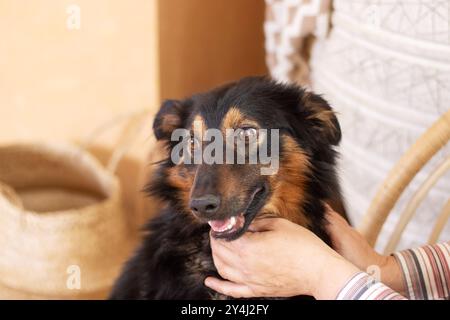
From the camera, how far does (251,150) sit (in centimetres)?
99

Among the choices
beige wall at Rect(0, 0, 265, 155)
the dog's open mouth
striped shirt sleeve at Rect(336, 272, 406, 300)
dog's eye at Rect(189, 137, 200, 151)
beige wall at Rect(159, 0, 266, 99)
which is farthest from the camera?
beige wall at Rect(159, 0, 266, 99)

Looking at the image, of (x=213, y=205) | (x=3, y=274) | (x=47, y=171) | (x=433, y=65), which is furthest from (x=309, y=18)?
(x=3, y=274)

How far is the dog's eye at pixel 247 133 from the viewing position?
0.99 meters

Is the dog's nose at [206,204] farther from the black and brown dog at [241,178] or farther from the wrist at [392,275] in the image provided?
the wrist at [392,275]

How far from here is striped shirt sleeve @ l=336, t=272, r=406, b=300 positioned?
80 cm

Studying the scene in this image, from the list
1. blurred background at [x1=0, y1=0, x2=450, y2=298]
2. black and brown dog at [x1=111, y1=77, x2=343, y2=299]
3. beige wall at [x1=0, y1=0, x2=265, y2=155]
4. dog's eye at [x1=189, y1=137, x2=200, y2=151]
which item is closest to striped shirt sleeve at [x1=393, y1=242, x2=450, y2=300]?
black and brown dog at [x1=111, y1=77, x2=343, y2=299]

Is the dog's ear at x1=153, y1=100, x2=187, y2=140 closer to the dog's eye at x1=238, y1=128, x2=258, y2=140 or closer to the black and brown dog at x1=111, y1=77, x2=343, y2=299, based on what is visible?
the black and brown dog at x1=111, y1=77, x2=343, y2=299

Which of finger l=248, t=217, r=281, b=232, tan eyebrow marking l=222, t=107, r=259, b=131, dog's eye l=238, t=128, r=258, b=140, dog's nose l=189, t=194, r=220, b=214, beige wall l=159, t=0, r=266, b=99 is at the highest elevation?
beige wall l=159, t=0, r=266, b=99

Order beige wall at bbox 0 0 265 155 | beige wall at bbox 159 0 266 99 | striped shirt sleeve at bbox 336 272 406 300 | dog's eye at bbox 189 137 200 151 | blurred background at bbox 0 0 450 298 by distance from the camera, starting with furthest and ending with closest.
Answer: beige wall at bbox 159 0 266 99 → beige wall at bbox 0 0 265 155 → blurred background at bbox 0 0 450 298 → dog's eye at bbox 189 137 200 151 → striped shirt sleeve at bbox 336 272 406 300

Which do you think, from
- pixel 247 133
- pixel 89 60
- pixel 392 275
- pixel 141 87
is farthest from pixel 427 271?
pixel 89 60

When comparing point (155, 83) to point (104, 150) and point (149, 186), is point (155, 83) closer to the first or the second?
point (104, 150)

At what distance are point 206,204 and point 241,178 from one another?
113mm

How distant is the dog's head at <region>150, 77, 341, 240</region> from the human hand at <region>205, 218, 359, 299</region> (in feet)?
0.13

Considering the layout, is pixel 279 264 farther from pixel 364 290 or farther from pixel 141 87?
pixel 141 87
